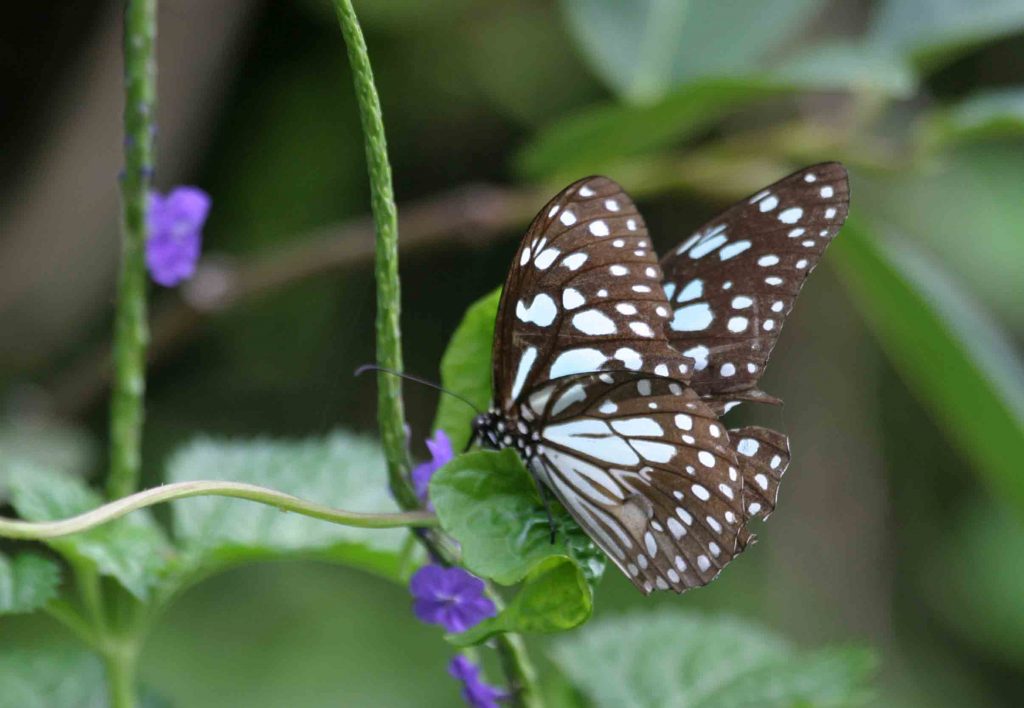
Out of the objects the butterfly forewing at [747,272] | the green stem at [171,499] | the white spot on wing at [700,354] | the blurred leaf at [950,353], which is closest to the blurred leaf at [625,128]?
the blurred leaf at [950,353]

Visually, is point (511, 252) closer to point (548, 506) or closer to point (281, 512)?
point (281, 512)

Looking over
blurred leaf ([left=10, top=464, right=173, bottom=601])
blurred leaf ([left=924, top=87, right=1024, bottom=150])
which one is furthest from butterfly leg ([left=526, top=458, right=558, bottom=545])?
blurred leaf ([left=924, top=87, right=1024, bottom=150])

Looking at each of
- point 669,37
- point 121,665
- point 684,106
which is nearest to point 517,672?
point 121,665

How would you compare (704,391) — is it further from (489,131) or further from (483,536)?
(489,131)

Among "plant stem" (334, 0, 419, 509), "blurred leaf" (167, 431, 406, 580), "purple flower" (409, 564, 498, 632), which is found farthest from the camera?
"blurred leaf" (167, 431, 406, 580)

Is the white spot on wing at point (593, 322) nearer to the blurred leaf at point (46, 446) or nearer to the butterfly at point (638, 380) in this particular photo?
the butterfly at point (638, 380)

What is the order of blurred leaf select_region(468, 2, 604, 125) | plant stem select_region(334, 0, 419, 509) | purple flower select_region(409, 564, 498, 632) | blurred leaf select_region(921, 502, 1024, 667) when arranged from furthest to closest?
blurred leaf select_region(921, 502, 1024, 667)
blurred leaf select_region(468, 2, 604, 125)
purple flower select_region(409, 564, 498, 632)
plant stem select_region(334, 0, 419, 509)

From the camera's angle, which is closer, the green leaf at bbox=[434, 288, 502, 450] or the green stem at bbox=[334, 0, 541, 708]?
the green stem at bbox=[334, 0, 541, 708]

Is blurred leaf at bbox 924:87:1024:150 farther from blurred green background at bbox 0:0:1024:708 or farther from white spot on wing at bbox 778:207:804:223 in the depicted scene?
white spot on wing at bbox 778:207:804:223
